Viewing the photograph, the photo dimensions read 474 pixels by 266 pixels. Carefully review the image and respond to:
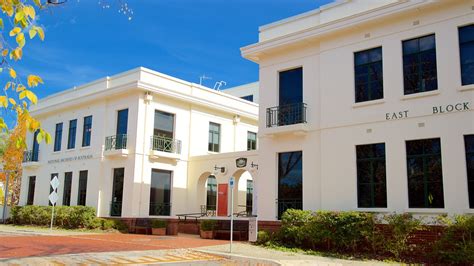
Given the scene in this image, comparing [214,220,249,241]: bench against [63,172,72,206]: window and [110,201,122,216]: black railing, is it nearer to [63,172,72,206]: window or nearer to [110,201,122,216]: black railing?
[110,201,122,216]: black railing

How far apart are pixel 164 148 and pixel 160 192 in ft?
7.71

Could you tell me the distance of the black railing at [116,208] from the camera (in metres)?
25.2

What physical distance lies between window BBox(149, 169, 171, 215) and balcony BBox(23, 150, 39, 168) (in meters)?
9.72

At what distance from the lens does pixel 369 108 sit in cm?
1614

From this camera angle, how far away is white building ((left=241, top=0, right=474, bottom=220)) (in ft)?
46.8

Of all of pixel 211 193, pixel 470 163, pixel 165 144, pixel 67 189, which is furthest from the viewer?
pixel 67 189

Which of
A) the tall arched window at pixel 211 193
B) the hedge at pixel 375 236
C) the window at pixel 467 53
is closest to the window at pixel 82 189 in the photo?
the tall arched window at pixel 211 193

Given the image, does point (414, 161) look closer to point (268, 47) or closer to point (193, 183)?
point (268, 47)

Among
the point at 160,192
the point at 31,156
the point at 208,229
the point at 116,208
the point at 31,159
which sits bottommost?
the point at 208,229

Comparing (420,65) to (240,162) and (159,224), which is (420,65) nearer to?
(240,162)

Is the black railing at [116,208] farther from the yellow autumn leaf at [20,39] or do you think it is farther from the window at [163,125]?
the yellow autumn leaf at [20,39]

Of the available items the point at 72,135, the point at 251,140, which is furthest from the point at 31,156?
the point at 251,140

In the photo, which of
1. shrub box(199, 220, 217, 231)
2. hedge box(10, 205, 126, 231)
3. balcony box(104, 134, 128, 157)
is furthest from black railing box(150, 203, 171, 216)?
shrub box(199, 220, 217, 231)

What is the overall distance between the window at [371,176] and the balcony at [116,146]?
518 inches
